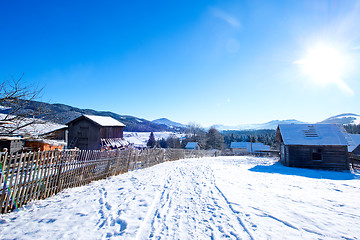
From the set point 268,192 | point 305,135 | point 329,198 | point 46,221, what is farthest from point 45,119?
point 305,135

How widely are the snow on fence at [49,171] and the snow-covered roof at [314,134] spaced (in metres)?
18.8

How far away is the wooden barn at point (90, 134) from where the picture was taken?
26.7 meters

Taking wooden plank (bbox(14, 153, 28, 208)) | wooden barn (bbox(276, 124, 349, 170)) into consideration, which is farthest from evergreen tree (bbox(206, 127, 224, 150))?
wooden plank (bbox(14, 153, 28, 208))

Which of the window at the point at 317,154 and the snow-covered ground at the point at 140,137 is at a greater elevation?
the snow-covered ground at the point at 140,137

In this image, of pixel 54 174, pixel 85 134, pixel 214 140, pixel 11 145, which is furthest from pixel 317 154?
pixel 214 140

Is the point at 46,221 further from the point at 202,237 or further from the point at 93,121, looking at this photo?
the point at 93,121

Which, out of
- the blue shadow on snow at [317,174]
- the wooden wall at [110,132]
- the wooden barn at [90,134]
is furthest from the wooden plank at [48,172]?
the wooden wall at [110,132]

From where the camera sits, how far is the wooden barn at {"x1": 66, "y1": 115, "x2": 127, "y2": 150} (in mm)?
Result: 26656

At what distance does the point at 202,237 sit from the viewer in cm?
366

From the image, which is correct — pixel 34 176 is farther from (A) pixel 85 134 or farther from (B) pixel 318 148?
(B) pixel 318 148

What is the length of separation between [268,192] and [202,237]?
5.10 meters

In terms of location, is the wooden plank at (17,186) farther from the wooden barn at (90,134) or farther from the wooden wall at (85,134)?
the wooden wall at (85,134)

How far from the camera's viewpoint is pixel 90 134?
2702 centimetres

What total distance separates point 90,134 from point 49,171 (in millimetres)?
22619
